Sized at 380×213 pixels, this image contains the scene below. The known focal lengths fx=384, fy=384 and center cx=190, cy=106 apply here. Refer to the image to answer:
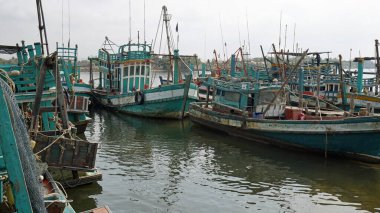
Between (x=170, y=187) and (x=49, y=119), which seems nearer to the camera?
(x=170, y=187)

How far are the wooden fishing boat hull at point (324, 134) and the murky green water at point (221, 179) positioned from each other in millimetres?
381

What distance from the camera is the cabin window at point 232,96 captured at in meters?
18.9

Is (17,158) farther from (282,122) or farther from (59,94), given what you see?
(282,122)

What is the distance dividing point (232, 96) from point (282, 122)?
14.1ft

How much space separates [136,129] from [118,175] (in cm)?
897

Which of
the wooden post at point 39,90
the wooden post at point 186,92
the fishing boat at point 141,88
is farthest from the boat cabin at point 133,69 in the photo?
the wooden post at point 39,90

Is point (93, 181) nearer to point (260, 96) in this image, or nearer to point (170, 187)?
point (170, 187)

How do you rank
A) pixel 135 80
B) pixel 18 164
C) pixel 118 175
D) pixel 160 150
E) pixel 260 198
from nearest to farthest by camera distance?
pixel 18 164 → pixel 260 198 → pixel 118 175 → pixel 160 150 → pixel 135 80

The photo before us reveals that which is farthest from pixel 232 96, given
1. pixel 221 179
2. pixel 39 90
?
pixel 39 90

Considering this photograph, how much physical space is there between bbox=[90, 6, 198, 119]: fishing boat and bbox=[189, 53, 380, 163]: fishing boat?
150cm

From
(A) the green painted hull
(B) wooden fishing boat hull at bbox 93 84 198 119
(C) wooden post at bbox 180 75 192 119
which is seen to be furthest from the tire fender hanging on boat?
(C) wooden post at bbox 180 75 192 119

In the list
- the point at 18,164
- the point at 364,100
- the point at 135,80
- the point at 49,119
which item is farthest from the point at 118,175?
the point at 364,100

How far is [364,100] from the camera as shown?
23172mm

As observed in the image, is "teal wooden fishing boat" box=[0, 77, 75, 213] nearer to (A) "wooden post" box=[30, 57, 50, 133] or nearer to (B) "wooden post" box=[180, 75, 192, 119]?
(A) "wooden post" box=[30, 57, 50, 133]
